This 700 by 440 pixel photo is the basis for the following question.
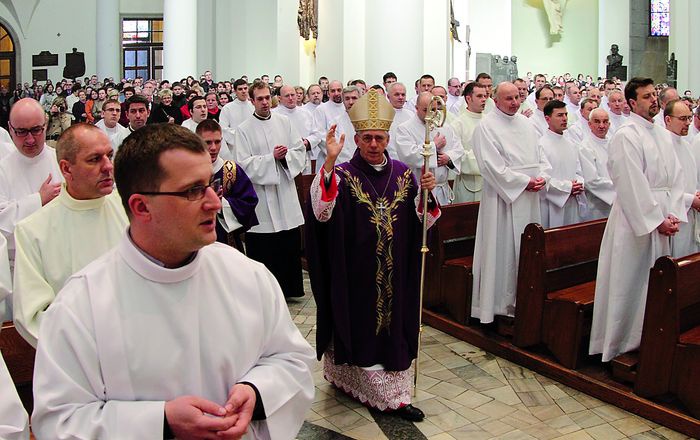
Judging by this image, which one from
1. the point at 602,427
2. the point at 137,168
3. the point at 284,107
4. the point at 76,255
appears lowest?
the point at 602,427

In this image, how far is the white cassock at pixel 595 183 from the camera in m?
7.06

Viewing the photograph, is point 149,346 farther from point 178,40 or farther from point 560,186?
point 178,40

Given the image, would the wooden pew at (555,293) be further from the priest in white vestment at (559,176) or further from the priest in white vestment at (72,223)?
the priest in white vestment at (72,223)

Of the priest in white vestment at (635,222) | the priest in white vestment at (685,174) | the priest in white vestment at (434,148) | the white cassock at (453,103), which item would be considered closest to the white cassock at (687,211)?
the priest in white vestment at (685,174)

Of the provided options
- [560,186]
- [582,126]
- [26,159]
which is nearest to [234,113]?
[582,126]

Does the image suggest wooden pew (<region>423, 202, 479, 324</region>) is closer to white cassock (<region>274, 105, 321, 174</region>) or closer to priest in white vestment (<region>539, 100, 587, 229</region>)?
priest in white vestment (<region>539, 100, 587, 229</region>)

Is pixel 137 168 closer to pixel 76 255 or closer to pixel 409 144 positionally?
pixel 76 255

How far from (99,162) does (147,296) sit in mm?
1259

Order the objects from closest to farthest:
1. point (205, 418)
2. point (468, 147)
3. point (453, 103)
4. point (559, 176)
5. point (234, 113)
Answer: point (205, 418)
point (559, 176)
point (468, 147)
point (234, 113)
point (453, 103)

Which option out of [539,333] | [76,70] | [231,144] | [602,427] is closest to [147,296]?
[602,427]

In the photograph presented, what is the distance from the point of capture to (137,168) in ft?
6.23

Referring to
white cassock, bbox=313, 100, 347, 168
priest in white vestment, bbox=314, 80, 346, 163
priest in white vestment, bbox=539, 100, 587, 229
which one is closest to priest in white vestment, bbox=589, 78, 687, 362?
priest in white vestment, bbox=539, 100, 587, 229

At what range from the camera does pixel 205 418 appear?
6.02 ft

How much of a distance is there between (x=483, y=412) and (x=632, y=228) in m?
1.62
